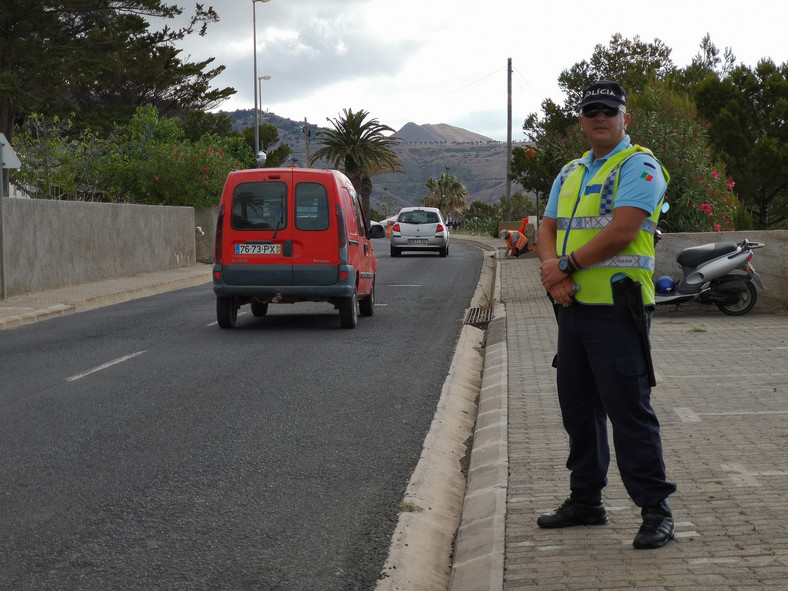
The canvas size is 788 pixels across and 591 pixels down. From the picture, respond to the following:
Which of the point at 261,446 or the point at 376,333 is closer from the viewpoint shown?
the point at 261,446

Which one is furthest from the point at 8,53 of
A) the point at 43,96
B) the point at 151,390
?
the point at 151,390

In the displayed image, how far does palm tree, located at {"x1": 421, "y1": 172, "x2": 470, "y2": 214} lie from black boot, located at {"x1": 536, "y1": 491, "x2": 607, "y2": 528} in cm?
11446

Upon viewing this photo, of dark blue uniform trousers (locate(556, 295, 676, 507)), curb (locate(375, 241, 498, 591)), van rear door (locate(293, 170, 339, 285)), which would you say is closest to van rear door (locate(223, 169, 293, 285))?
van rear door (locate(293, 170, 339, 285))

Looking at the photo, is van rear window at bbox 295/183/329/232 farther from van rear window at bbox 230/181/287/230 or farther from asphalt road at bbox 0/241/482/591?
asphalt road at bbox 0/241/482/591

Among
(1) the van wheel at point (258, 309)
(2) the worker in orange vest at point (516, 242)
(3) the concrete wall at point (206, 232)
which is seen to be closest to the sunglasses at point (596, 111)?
(1) the van wheel at point (258, 309)

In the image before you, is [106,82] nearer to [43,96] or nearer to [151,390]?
[43,96]

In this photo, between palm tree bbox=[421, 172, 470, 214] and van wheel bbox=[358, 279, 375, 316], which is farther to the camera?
palm tree bbox=[421, 172, 470, 214]

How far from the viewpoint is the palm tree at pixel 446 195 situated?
119 meters

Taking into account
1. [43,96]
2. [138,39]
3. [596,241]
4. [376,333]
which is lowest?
[376,333]

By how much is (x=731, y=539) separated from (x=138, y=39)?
43.2m

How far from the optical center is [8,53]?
1531 inches

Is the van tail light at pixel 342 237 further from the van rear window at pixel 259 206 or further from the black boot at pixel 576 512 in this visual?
the black boot at pixel 576 512

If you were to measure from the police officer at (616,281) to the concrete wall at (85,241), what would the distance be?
15521mm

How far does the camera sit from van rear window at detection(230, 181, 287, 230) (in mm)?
13367
